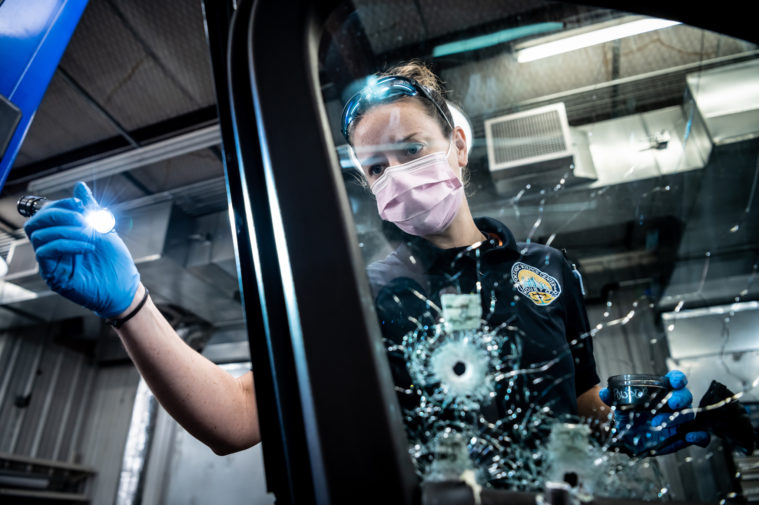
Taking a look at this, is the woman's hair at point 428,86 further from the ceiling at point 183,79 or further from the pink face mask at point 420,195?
the ceiling at point 183,79

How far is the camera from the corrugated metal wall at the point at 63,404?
487 cm

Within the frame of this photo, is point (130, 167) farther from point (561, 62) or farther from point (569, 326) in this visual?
point (569, 326)

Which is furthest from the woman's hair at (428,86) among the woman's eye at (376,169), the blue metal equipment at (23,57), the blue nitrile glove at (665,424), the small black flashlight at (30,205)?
the blue metal equipment at (23,57)

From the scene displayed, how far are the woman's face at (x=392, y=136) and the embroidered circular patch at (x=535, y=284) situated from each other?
0.28 meters

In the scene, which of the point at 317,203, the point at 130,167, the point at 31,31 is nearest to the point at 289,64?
the point at 317,203

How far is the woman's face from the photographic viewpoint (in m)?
0.73

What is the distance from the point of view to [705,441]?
67 centimetres

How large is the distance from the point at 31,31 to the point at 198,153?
259 centimetres

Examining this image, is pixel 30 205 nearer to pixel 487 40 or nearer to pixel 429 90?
pixel 429 90

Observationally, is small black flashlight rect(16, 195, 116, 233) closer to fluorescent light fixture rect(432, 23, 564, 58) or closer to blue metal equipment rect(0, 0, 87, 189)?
blue metal equipment rect(0, 0, 87, 189)

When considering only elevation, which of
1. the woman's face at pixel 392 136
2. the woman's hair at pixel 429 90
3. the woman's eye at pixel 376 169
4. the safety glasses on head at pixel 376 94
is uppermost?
the woman's hair at pixel 429 90

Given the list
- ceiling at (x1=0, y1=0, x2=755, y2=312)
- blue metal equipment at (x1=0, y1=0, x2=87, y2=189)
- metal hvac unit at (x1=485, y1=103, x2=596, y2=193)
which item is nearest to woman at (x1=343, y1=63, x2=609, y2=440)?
blue metal equipment at (x1=0, y1=0, x2=87, y2=189)

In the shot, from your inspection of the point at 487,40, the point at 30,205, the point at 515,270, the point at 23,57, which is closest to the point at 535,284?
the point at 515,270

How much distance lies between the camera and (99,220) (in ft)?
2.62
